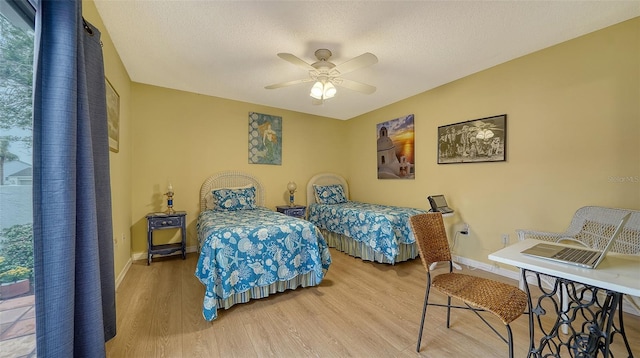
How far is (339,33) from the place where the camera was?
2.26 m

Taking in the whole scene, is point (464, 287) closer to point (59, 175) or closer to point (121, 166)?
point (59, 175)

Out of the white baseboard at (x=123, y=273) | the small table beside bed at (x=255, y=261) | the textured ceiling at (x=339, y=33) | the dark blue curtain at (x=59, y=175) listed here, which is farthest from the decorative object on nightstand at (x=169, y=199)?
the dark blue curtain at (x=59, y=175)

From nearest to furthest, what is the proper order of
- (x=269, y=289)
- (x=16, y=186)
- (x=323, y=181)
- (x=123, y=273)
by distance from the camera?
(x=16, y=186)
(x=269, y=289)
(x=123, y=273)
(x=323, y=181)

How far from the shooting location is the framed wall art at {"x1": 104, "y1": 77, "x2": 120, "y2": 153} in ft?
7.68

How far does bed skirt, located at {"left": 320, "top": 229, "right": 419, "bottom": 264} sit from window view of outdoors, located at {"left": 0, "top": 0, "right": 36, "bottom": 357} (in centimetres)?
308

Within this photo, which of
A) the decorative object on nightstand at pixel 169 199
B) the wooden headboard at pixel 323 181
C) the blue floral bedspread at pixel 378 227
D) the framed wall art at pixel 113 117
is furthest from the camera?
the wooden headboard at pixel 323 181

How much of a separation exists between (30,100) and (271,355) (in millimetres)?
1935

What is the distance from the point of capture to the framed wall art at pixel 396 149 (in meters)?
4.05

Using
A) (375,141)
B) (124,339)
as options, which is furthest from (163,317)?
(375,141)

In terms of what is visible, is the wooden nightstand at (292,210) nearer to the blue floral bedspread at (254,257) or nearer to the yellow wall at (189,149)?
the yellow wall at (189,149)

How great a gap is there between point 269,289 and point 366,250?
155 centimetres

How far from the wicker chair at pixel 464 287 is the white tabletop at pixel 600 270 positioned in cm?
29

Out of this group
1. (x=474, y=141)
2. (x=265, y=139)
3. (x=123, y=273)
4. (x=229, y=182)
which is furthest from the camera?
(x=265, y=139)

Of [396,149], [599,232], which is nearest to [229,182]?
[396,149]
